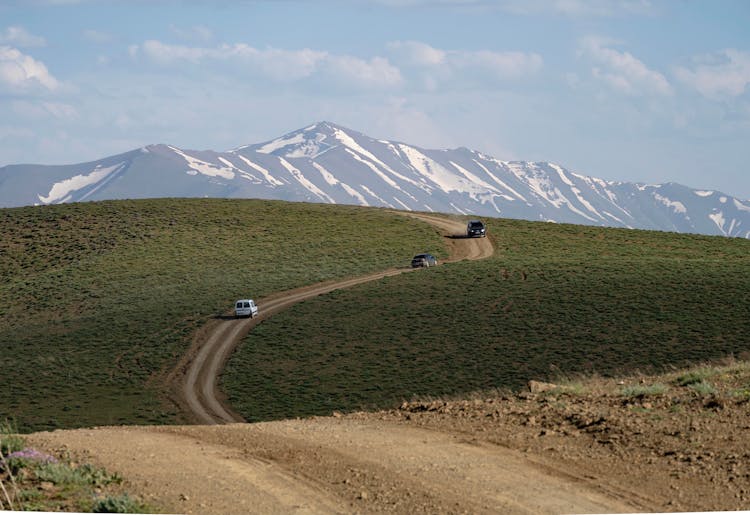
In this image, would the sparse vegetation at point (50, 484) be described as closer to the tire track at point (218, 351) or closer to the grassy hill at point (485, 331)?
the grassy hill at point (485, 331)

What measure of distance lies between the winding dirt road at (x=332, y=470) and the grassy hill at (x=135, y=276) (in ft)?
92.6

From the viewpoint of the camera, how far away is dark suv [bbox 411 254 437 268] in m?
88.7

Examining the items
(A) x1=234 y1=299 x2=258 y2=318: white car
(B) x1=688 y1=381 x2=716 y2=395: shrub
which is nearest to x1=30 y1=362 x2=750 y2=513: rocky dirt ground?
(B) x1=688 y1=381 x2=716 y2=395: shrub

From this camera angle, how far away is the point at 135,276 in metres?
89.6

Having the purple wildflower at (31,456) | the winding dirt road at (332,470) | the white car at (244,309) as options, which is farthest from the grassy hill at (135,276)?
the purple wildflower at (31,456)

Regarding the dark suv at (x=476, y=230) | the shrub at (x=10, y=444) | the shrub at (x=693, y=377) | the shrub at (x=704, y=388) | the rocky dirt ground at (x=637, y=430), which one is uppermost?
the dark suv at (x=476, y=230)

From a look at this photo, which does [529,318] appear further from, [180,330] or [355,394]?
[180,330]

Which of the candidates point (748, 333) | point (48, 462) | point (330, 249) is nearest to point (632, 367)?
point (748, 333)

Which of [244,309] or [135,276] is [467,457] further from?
[135,276]

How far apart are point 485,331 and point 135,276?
4134cm

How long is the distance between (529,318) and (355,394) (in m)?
18.0

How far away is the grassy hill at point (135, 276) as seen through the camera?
176 ft

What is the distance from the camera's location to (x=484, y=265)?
8419 cm

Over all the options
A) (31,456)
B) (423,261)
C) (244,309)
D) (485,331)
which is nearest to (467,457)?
(31,456)
